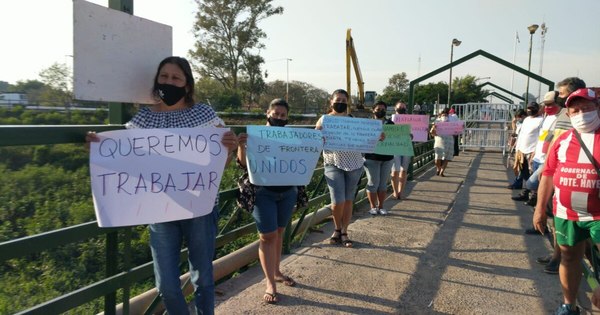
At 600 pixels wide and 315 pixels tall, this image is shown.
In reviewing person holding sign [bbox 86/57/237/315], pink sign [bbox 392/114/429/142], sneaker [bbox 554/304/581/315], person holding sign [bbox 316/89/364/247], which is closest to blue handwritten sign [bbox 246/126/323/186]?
person holding sign [bbox 86/57/237/315]

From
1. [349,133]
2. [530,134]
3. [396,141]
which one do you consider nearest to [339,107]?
[349,133]

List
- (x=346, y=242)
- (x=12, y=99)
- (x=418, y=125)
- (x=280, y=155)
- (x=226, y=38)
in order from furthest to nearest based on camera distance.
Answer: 1. (x=226, y=38)
2. (x=12, y=99)
3. (x=418, y=125)
4. (x=346, y=242)
5. (x=280, y=155)

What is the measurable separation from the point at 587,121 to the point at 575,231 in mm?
799

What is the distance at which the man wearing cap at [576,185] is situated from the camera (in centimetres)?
300

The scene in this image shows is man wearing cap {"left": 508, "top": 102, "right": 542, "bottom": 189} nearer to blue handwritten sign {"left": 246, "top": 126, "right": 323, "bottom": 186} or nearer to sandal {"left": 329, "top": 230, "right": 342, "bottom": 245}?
sandal {"left": 329, "top": 230, "right": 342, "bottom": 245}

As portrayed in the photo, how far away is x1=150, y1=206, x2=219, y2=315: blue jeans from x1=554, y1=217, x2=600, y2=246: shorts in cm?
255

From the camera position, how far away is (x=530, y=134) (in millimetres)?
7402

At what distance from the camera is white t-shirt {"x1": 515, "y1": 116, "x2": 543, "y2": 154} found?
725cm

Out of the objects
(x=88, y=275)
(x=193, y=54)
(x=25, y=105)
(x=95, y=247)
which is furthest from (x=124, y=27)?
(x=193, y=54)

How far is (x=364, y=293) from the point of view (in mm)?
3797

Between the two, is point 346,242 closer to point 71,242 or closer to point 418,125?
point 71,242

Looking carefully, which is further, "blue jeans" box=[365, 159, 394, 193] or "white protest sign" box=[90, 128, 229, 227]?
"blue jeans" box=[365, 159, 394, 193]

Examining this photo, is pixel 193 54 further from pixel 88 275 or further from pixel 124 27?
pixel 124 27

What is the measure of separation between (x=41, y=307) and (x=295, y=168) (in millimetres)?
1961
